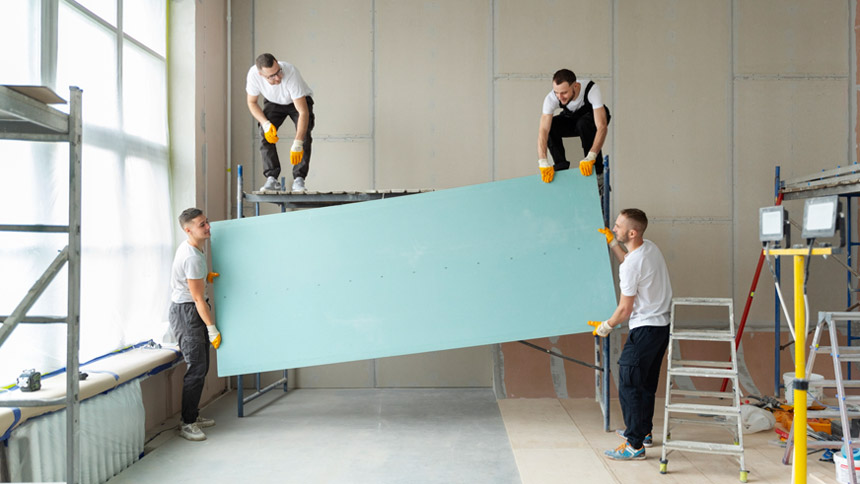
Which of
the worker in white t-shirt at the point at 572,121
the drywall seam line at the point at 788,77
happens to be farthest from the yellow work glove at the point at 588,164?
the drywall seam line at the point at 788,77

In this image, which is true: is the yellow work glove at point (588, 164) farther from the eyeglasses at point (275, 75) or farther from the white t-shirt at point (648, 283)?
the eyeglasses at point (275, 75)

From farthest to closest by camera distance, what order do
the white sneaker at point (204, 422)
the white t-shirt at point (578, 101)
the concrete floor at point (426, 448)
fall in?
the white sneaker at point (204, 422)
the white t-shirt at point (578, 101)
the concrete floor at point (426, 448)

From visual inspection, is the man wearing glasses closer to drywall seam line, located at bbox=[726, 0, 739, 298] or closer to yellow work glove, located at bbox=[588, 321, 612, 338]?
yellow work glove, located at bbox=[588, 321, 612, 338]

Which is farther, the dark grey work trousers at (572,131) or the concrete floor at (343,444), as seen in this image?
the dark grey work trousers at (572,131)

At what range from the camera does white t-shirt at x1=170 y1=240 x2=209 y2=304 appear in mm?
3883

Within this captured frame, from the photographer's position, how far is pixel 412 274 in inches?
157

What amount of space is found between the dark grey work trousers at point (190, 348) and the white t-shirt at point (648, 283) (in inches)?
111

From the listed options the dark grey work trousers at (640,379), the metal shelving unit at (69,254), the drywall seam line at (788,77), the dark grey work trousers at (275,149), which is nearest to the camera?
the metal shelving unit at (69,254)

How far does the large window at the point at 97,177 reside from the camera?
110 inches

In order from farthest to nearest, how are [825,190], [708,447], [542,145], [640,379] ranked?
[825,190]
[542,145]
[640,379]
[708,447]

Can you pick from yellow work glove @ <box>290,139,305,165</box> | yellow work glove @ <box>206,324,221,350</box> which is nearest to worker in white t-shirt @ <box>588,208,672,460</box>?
yellow work glove @ <box>290,139,305,165</box>

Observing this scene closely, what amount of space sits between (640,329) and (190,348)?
2.94 metres

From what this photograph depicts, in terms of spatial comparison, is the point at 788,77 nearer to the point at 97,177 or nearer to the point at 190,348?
the point at 190,348

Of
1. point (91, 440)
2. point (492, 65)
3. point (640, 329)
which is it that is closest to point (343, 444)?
point (91, 440)
